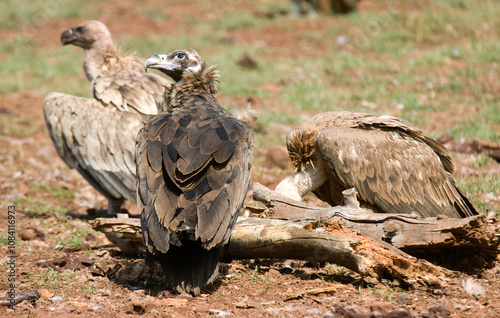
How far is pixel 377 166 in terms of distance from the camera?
5188 mm

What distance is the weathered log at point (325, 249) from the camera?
399cm

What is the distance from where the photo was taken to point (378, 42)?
41.4 ft

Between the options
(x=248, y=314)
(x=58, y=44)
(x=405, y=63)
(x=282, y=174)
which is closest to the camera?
(x=248, y=314)

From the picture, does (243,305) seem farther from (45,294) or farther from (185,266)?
(45,294)

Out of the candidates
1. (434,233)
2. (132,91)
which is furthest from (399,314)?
(132,91)

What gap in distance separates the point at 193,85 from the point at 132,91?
1.59m

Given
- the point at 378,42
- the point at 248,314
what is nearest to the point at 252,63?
the point at 378,42

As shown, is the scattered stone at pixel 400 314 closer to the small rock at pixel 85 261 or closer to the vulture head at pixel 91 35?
the small rock at pixel 85 261

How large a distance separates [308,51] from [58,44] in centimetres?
600

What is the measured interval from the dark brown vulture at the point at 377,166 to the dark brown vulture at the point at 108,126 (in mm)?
1742

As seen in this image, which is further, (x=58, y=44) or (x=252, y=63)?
(x=58, y=44)

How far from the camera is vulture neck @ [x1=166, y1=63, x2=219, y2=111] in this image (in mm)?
5184

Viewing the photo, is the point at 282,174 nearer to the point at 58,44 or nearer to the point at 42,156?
the point at 42,156

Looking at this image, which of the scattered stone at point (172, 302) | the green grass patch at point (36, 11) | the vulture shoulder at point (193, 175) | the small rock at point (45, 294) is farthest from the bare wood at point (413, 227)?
the green grass patch at point (36, 11)
